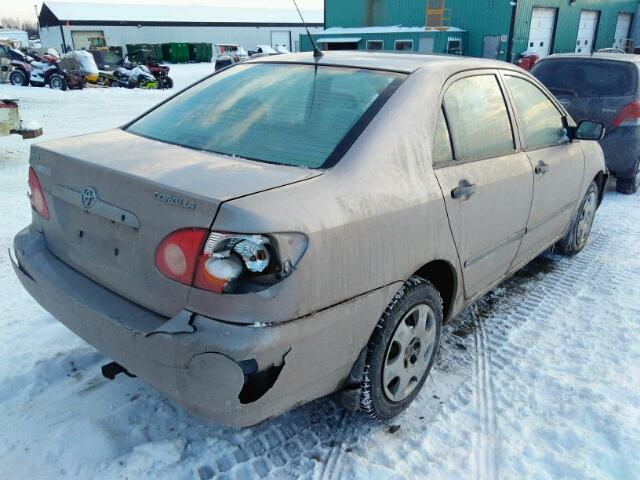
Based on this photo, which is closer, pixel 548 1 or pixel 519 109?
pixel 519 109

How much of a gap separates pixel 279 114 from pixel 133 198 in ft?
2.92

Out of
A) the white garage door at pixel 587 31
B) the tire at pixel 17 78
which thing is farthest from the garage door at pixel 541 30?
the tire at pixel 17 78

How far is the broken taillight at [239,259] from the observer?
181 cm

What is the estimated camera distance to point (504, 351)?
3256 mm

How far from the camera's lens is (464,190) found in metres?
2.63

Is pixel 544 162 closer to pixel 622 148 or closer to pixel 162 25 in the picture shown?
pixel 622 148

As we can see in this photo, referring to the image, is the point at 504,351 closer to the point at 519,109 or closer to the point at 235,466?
the point at 519,109

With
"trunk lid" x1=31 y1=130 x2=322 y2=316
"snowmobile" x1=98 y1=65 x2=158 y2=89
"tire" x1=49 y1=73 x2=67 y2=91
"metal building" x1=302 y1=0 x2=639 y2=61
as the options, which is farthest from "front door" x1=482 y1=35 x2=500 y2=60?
"trunk lid" x1=31 y1=130 x2=322 y2=316

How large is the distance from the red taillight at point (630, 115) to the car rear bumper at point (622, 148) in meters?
0.06

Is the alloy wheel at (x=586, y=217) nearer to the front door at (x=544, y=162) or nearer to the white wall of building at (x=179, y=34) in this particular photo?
the front door at (x=544, y=162)

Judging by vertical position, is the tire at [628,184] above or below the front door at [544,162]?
below

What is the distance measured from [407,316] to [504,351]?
1.08 m

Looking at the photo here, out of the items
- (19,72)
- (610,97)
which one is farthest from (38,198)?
(19,72)

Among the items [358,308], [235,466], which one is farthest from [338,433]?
[358,308]
